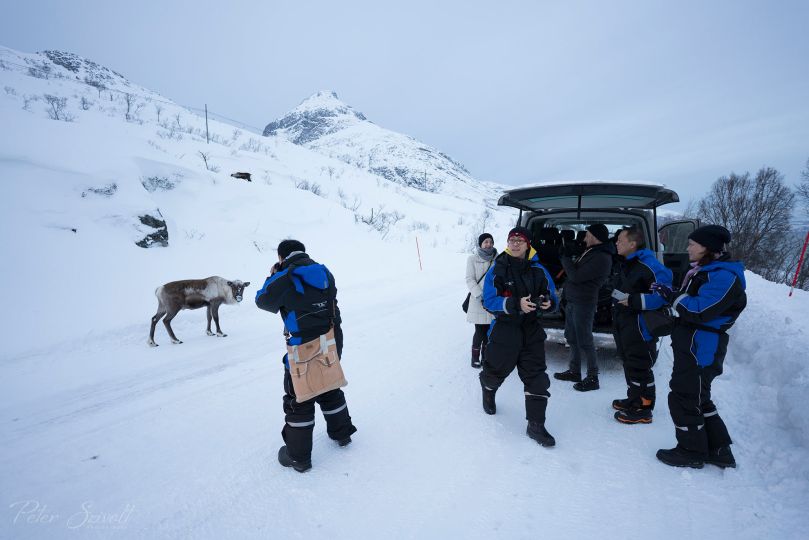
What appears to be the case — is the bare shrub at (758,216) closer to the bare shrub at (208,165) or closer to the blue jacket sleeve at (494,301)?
the blue jacket sleeve at (494,301)

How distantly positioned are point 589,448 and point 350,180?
21771 mm

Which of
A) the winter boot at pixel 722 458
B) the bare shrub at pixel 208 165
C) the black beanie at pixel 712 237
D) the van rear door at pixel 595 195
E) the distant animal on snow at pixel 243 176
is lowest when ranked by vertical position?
the winter boot at pixel 722 458

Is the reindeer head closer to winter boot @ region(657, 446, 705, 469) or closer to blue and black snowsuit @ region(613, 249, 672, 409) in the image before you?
blue and black snowsuit @ region(613, 249, 672, 409)

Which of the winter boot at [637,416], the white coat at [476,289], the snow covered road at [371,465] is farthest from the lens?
the white coat at [476,289]

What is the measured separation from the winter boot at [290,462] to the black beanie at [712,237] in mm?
3382

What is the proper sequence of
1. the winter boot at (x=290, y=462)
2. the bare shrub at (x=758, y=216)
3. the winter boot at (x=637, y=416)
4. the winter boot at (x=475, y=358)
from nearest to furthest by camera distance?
the winter boot at (x=290, y=462) → the winter boot at (x=637, y=416) → the winter boot at (x=475, y=358) → the bare shrub at (x=758, y=216)

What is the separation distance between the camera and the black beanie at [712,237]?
2.44m

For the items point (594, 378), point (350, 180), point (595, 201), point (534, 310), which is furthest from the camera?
point (350, 180)

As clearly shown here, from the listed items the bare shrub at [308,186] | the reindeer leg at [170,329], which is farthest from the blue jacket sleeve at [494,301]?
the bare shrub at [308,186]

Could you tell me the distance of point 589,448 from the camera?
2.92 m

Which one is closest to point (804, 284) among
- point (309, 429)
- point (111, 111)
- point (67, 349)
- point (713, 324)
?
point (713, 324)

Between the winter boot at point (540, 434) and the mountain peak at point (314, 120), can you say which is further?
the mountain peak at point (314, 120)

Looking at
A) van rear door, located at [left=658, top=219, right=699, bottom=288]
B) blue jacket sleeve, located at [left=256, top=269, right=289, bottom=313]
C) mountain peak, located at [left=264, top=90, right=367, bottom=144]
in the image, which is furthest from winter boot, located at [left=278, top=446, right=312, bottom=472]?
mountain peak, located at [left=264, top=90, right=367, bottom=144]

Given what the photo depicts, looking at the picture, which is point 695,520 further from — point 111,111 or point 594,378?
point 111,111
